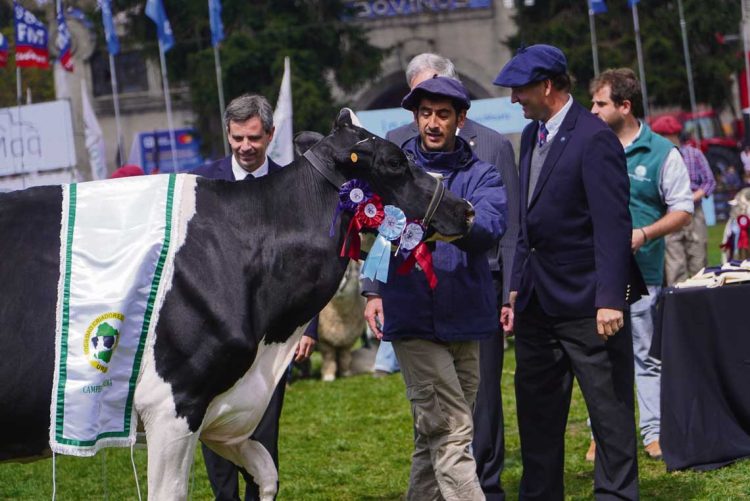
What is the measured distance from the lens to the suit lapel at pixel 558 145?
5879mm

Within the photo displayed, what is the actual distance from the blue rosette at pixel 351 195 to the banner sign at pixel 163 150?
3335 cm

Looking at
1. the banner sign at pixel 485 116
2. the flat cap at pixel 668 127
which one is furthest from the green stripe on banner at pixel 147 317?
the banner sign at pixel 485 116

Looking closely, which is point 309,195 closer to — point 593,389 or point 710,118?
point 593,389

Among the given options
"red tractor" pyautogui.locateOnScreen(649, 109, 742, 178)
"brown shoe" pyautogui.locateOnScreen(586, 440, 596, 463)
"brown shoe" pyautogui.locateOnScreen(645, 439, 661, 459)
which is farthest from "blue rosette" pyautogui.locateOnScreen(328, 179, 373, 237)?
"red tractor" pyautogui.locateOnScreen(649, 109, 742, 178)

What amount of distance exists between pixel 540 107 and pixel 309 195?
1451 millimetres

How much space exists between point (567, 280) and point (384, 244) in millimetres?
1270

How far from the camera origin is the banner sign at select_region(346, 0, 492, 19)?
134 feet

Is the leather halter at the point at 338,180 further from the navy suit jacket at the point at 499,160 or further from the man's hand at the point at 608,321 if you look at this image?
the navy suit jacket at the point at 499,160

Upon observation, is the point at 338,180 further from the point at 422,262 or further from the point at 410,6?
the point at 410,6

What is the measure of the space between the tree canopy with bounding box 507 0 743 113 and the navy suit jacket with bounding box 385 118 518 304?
26.6m

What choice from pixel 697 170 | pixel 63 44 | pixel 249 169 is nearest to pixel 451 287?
pixel 249 169

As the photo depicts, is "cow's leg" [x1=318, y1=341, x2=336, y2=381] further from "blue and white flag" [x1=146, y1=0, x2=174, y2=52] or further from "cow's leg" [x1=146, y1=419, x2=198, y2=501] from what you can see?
"blue and white flag" [x1=146, y1=0, x2=174, y2=52]

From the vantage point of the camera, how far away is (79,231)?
481 centimetres

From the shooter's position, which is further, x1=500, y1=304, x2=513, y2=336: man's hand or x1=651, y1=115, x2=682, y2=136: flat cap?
x1=651, y1=115, x2=682, y2=136: flat cap
